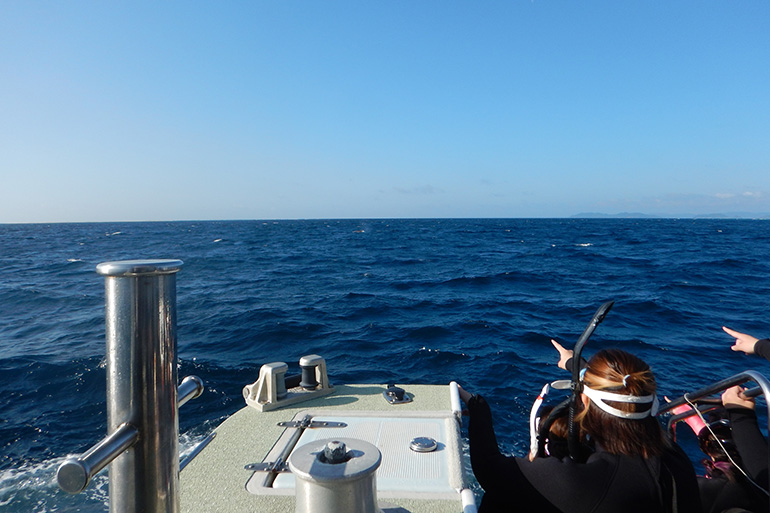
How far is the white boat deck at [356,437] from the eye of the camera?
112 inches

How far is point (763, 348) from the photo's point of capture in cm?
251

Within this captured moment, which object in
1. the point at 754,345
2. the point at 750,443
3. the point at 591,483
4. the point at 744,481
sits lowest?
the point at 744,481

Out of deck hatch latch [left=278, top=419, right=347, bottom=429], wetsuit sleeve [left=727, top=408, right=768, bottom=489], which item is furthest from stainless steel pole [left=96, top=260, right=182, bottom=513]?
wetsuit sleeve [left=727, top=408, right=768, bottom=489]

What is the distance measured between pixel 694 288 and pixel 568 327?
10.2 metres

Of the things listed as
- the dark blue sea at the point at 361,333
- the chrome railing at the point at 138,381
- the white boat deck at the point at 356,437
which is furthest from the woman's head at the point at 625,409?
the dark blue sea at the point at 361,333

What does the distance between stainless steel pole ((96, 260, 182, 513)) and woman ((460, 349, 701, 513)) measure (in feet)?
4.41

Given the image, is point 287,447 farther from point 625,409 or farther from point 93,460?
point 93,460

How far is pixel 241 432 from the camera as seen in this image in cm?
385

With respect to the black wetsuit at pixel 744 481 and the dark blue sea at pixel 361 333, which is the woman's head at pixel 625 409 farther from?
the dark blue sea at pixel 361 333

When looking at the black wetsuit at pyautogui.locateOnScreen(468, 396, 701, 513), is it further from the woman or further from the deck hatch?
the deck hatch

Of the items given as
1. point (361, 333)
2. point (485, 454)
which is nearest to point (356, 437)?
point (485, 454)

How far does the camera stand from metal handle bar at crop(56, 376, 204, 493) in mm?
1068

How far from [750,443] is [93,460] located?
2878mm

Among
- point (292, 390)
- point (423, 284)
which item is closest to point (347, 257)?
point (423, 284)
